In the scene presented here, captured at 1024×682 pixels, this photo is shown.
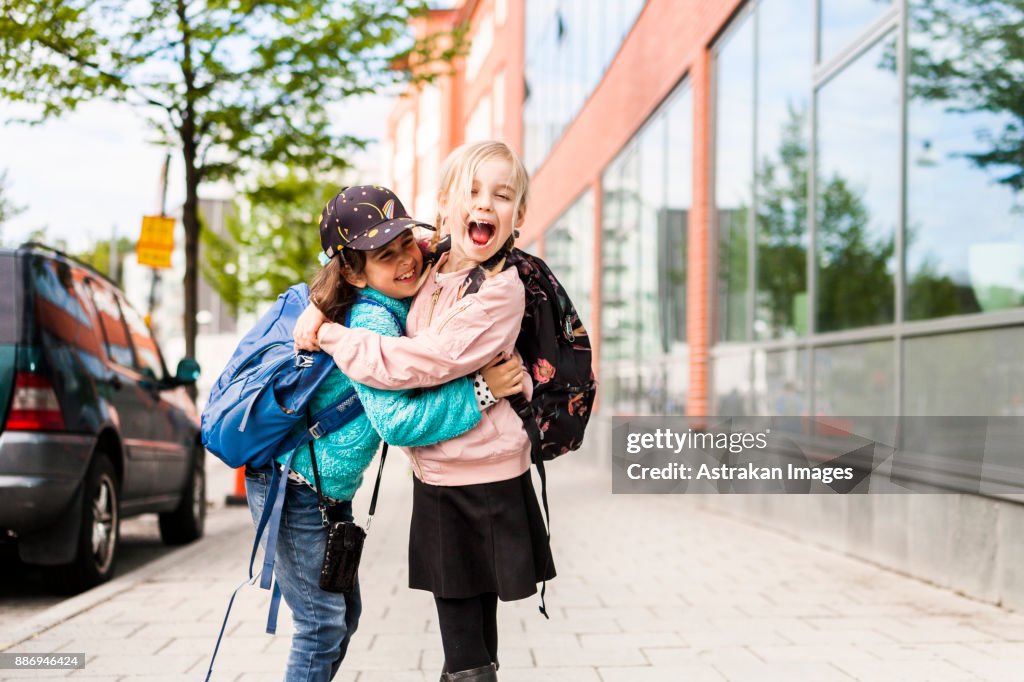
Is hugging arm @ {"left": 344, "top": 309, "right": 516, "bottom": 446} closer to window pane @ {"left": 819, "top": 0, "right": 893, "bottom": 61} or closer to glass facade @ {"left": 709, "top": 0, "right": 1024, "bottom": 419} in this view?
glass facade @ {"left": 709, "top": 0, "right": 1024, "bottom": 419}

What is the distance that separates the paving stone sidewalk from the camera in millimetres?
4414

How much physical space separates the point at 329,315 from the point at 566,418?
67 cm

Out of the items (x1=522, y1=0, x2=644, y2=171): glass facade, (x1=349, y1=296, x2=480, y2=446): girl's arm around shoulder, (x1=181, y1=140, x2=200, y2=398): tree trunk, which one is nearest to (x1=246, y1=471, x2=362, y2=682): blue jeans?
(x1=349, y1=296, x2=480, y2=446): girl's arm around shoulder

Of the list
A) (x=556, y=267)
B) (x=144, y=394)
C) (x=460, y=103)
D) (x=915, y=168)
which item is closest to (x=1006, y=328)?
(x=915, y=168)

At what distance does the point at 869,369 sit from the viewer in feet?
25.9

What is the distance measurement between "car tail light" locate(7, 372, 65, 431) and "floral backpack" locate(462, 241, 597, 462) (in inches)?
141

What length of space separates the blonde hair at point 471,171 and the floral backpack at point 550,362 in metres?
0.17

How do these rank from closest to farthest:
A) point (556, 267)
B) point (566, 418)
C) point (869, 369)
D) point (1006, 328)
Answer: point (566, 418), point (1006, 328), point (869, 369), point (556, 267)

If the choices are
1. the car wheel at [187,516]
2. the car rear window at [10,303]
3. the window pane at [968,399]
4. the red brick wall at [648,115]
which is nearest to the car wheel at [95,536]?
the car rear window at [10,303]

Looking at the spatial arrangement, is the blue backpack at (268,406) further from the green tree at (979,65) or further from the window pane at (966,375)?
the green tree at (979,65)

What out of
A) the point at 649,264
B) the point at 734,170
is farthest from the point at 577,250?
the point at 734,170

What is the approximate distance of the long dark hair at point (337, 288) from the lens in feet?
9.29

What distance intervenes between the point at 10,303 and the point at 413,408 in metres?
3.80

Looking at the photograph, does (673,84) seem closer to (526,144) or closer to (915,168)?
(915,168)
